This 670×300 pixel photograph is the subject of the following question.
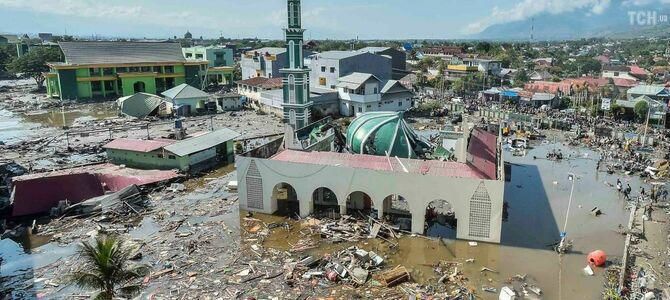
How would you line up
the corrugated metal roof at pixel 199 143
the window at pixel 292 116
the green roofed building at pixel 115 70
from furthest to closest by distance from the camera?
1. the green roofed building at pixel 115 70
2. the window at pixel 292 116
3. the corrugated metal roof at pixel 199 143

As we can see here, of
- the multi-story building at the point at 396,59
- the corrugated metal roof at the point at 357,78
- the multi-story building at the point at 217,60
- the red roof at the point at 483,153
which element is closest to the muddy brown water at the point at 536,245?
the red roof at the point at 483,153

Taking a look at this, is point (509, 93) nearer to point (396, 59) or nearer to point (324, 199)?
point (396, 59)

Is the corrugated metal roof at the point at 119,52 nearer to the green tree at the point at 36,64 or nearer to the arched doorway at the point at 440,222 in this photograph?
the green tree at the point at 36,64

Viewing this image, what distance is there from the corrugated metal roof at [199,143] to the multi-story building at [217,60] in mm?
39441

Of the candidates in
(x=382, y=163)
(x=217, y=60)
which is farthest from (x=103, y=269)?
(x=217, y=60)

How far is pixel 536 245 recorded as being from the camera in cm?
1927

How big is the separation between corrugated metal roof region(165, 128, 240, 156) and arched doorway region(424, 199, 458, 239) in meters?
14.8

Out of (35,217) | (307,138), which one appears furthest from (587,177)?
(35,217)

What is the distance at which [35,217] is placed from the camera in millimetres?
21688

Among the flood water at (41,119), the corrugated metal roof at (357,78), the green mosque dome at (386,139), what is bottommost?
the flood water at (41,119)

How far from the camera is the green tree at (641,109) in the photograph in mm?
42531

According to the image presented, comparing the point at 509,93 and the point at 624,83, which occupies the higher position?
the point at 624,83

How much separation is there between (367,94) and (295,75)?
48.3 ft

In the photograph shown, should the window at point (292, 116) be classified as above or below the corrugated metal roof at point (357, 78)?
below
